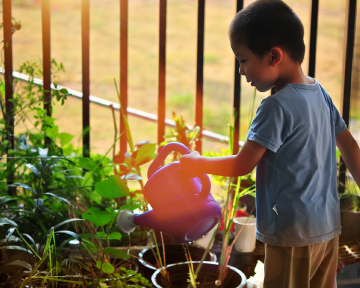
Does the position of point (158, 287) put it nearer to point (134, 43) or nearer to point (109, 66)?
point (109, 66)

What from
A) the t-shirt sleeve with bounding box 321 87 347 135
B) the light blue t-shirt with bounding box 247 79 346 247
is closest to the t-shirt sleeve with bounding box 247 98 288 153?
the light blue t-shirt with bounding box 247 79 346 247

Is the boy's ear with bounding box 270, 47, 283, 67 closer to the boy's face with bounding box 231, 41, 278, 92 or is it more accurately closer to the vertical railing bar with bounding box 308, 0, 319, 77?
the boy's face with bounding box 231, 41, 278, 92

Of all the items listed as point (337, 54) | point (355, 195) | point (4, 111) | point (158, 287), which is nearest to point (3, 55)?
point (4, 111)

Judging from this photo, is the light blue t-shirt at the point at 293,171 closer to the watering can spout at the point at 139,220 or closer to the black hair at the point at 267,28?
the black hair at the point at 267,28

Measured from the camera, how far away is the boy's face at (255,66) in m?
1.19

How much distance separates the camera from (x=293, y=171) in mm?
1195

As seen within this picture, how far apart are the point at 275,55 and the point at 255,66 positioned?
0.20 ft

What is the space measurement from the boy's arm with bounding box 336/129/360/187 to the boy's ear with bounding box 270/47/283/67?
384 millimetres

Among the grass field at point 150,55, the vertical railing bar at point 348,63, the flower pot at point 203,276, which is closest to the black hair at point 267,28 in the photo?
the flower pot at point 203,276

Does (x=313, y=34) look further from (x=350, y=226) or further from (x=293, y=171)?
(x=293, y=171)

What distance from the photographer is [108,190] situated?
1514 millimetres

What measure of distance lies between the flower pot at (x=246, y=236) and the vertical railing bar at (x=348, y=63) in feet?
2.18

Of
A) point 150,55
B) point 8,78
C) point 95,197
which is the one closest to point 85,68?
point 8,78

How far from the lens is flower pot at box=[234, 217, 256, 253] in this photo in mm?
2018
